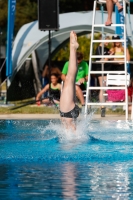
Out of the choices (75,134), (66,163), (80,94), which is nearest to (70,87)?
(75,134)

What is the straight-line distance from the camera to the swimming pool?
630 centimetres

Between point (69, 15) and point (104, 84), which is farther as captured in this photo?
point (69, 15)

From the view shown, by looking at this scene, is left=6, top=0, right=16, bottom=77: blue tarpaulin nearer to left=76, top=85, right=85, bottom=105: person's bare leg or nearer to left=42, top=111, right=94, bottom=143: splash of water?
left=76, top=85, right=85, bottom=105: person's bare leg

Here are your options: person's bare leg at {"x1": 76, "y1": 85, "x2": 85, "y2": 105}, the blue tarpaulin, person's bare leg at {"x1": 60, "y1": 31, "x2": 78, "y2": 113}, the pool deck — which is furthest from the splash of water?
the blue tarpaulin

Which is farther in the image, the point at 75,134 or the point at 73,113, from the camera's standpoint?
the point at 75,134

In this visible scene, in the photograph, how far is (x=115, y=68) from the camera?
58.7 feet

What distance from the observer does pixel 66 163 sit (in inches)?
318

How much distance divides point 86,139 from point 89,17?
10.7 meters

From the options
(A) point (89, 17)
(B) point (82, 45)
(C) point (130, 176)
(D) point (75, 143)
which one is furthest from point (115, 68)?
(B) point (82, 45)

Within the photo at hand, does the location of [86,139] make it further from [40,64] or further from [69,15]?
[40,64]

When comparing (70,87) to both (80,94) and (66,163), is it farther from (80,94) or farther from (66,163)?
(80,94)

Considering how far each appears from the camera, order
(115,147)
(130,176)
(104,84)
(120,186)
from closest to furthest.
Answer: (120,186)
(130,176)
(115,147)
(104,84)

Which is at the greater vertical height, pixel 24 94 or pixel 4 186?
pixel 4 186

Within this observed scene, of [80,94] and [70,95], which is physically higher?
[70,95]
